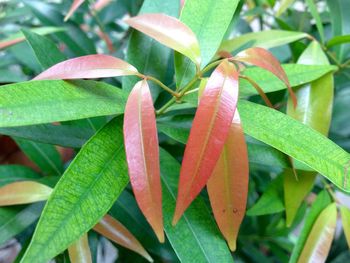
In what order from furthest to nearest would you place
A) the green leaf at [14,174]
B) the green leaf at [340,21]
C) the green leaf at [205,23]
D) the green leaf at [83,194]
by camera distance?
the green leaf at [340,21], the green leaf at [14,174], the green leaf at [205,23], the green leaf at [83,194]

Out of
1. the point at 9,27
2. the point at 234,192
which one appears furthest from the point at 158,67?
the point at 9,27

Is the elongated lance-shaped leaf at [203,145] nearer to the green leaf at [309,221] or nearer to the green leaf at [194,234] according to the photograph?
the green leaf at [194,234]

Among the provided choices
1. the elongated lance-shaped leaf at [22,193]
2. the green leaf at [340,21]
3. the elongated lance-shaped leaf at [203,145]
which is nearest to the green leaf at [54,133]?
the elongated lance-shaped leaf at [22,193]

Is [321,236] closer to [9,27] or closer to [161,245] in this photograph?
[161,245]

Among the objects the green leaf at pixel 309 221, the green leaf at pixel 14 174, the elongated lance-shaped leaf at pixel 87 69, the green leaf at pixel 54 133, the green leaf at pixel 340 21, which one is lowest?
the green leaf at pixel 14 174

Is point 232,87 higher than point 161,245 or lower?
higher

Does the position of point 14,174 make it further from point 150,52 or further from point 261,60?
point 261,60

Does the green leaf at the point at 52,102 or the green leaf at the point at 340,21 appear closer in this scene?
the green leaf at the point at 52,102

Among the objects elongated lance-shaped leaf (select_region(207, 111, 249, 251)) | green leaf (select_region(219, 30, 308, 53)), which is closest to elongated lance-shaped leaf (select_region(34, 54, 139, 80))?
elongated lance-shaped leaf (select_region(207, 111, 249, 251))
